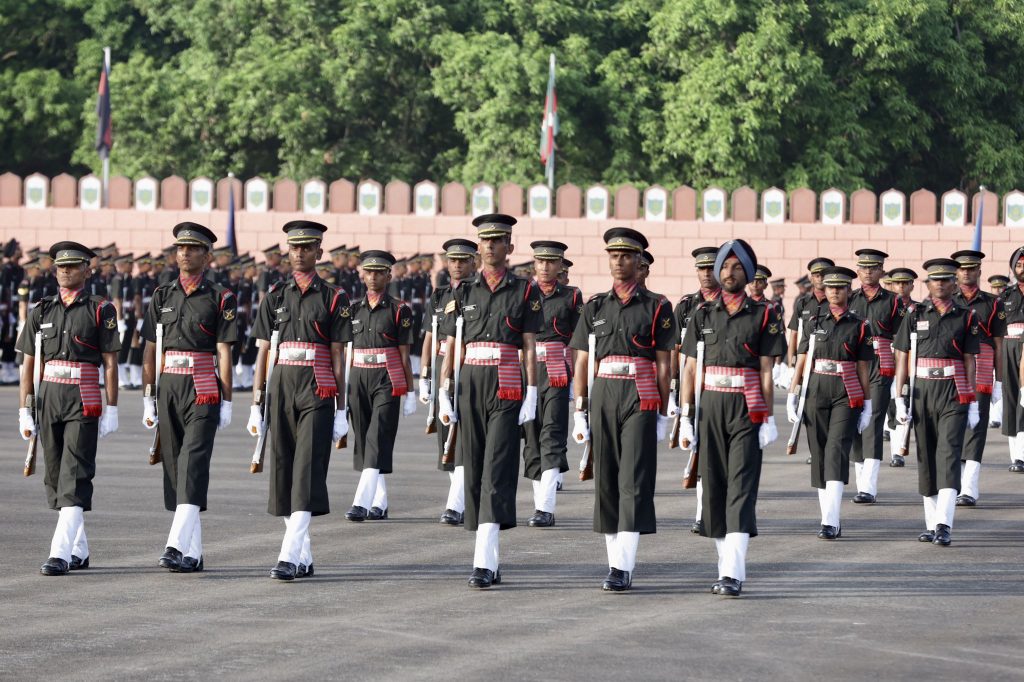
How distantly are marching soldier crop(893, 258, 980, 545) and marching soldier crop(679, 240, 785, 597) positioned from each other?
2736mm

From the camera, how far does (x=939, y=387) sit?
1373cm

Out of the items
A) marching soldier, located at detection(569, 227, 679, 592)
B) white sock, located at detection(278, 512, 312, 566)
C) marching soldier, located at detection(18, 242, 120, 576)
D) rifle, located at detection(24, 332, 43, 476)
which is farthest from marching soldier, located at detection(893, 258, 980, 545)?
rifle, located at detection(24, 332, 43, 476)

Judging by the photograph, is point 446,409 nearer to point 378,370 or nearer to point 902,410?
point 378,370

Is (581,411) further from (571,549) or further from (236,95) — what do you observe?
(236,95)

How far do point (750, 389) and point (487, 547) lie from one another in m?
1.78

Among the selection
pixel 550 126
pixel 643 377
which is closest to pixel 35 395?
pixel 643 377

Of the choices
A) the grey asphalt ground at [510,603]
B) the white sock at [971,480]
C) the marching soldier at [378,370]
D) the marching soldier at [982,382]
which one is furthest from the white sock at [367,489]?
the white sock at [971,480]

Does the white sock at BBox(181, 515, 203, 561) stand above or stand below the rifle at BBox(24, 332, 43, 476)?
below

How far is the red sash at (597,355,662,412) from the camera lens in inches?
433


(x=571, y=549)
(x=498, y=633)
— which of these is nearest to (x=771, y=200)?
(x=571, y=549)

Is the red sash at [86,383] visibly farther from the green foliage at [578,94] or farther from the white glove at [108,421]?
the green foliage at [578,94]

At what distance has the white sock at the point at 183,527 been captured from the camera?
11.1 metres

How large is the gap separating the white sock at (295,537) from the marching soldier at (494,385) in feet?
3.22

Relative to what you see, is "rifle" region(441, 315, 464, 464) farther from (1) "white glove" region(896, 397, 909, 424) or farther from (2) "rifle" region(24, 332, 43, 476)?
(1) "white glove" region(896, 397, 909, 424)
